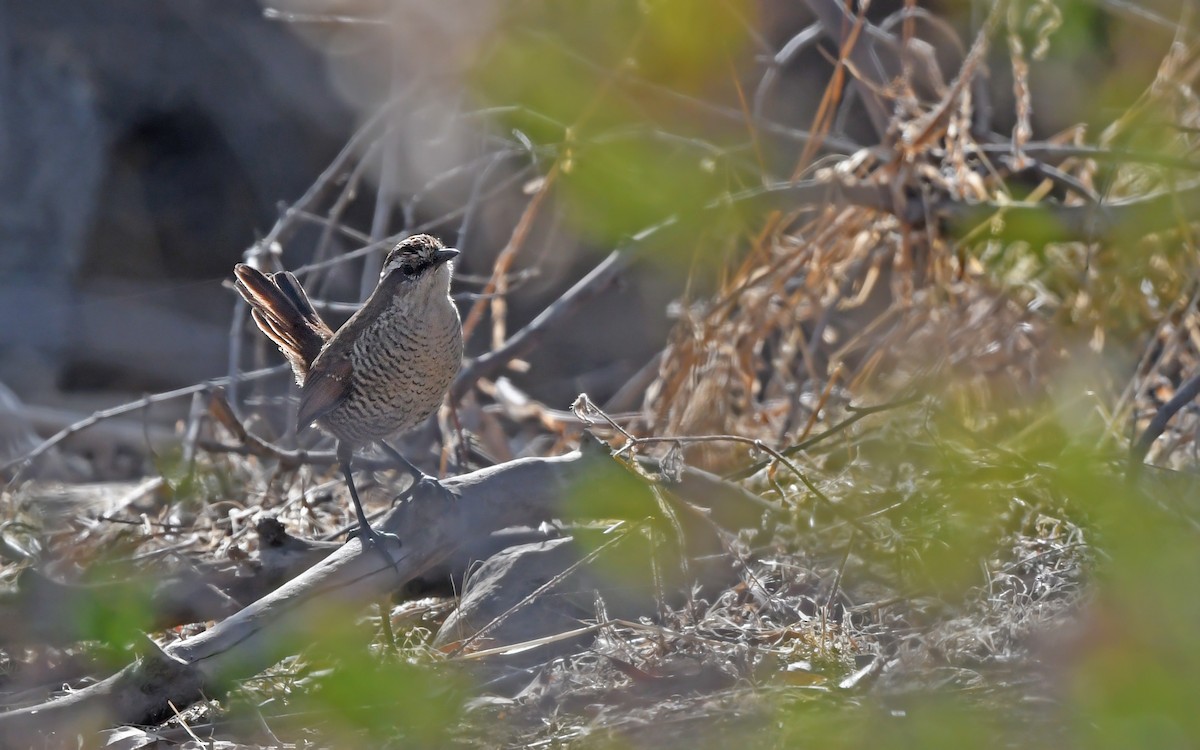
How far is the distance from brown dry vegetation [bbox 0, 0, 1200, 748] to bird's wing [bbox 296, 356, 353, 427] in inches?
Result: 8.9

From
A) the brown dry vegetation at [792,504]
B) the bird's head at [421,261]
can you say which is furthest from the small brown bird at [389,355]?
the brown dry vegetation at [792,504]

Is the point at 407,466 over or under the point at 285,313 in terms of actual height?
under

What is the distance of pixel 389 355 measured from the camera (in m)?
3.67

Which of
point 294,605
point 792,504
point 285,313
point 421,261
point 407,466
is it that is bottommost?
point 407,466

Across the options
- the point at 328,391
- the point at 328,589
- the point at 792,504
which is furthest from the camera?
the point at 328,391

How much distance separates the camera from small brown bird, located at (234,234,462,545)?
3.63 m

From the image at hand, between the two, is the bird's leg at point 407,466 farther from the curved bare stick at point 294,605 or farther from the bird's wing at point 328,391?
the curved bare stick at point 294,605

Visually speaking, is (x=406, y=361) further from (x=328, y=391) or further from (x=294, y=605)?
(x=294, y=605)

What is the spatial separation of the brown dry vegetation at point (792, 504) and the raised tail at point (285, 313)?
0.67 ft

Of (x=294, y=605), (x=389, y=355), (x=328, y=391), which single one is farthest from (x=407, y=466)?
(x=294, y=605)

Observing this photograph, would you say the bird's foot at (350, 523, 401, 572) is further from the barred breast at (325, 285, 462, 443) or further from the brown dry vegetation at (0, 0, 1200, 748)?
the barred breast at (325, 285, 462, 443)

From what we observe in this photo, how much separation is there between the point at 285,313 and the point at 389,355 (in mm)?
616

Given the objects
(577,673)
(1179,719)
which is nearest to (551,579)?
(577,673)

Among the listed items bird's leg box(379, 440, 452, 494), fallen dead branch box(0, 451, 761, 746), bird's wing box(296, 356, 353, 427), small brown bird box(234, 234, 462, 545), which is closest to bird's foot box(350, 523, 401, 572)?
fallen dead branch box(0, 451, 761, 746)
